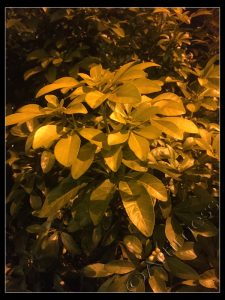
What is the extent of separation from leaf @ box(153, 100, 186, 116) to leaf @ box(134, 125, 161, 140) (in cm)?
8

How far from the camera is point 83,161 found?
3.59 feet

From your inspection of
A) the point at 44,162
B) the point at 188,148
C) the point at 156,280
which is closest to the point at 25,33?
the point at 44,162

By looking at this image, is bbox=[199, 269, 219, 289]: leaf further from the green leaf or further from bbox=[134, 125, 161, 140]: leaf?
bbox=[134, 125, 161, 140]: leaf

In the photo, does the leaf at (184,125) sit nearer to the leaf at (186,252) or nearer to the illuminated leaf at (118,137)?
the illuminated leaf at (118,137)

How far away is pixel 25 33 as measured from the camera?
2.22m

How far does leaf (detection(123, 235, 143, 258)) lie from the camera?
4.38 ft

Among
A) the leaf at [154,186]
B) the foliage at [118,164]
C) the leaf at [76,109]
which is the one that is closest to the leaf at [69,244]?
the foliage at [118,164]

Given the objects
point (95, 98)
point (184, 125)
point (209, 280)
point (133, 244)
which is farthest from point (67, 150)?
point (209, 280)

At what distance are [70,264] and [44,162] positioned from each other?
2.13 feet

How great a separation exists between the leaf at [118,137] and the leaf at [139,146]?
0.06 ft

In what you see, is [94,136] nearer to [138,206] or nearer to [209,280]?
[138,206]

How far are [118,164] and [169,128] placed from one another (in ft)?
0.67

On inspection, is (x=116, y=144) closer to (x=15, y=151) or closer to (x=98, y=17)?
(x=15, y=151)

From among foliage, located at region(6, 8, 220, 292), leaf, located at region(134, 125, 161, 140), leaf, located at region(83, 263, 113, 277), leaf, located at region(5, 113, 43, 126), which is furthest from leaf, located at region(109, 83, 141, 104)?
leaf, located at region(83, 263, 113, 277)
